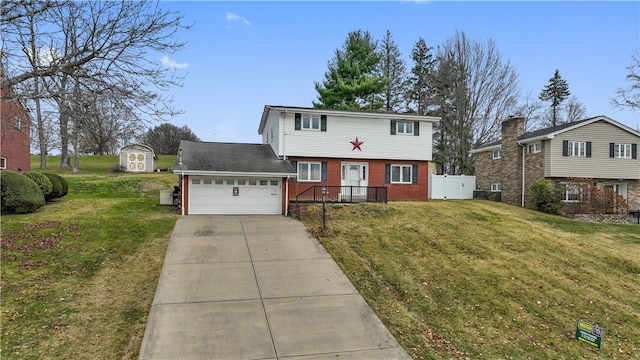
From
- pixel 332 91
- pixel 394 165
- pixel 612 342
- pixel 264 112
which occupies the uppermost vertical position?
pixel 332 91

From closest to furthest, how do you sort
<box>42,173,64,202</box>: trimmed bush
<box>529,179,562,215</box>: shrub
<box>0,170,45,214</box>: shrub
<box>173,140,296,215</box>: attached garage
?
<box>0,170,45,214</box>: shrub, <box>173,140,296,215</box>: attached garage, <box>42,173,64,202</box>: trimmed bush, <box>529,179,562,215</box>: shrub

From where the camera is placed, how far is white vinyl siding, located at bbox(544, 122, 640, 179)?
72.1ft

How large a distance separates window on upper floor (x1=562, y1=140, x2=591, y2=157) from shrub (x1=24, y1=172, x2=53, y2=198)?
28.2m

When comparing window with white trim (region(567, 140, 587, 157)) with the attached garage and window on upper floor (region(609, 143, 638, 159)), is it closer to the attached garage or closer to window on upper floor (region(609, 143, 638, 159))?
window on upper floor (region(609, 143, 638, 159))

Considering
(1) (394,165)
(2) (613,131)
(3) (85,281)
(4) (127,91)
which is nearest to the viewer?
(3) (85,281)

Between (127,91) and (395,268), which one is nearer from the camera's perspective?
(127,91)

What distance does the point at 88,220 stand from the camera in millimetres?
13477

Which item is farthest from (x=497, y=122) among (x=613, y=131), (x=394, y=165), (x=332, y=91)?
(x=394, y=165)

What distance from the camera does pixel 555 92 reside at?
145ft

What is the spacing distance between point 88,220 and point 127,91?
7.35 metres

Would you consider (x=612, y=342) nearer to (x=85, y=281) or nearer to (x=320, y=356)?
(x=320, y=356)

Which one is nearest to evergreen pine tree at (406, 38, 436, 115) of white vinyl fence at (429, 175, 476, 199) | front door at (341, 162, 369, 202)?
white vinyl fence at (429, 175, 476, 199)

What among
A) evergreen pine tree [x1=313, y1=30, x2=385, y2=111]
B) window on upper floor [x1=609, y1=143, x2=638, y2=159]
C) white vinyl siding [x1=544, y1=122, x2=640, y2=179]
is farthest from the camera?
evergreen pine tree [x1=313, y1=30, x2=385, y2=111]

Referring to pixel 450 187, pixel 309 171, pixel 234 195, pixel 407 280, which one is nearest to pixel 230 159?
pixel 234 195
